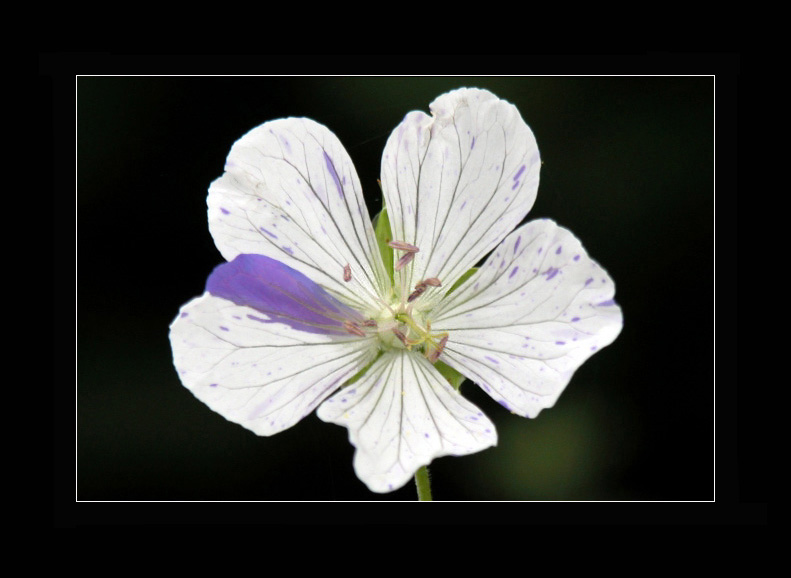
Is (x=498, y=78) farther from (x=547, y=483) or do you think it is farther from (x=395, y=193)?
(x=547, y=483)

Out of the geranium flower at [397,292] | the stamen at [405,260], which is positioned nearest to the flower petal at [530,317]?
the geranium flower at [397,292]

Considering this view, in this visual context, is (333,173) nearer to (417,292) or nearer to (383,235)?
(383,235)

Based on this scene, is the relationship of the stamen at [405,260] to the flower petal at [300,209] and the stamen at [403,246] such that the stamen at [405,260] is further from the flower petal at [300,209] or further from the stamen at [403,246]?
the flower petal at [300,209]

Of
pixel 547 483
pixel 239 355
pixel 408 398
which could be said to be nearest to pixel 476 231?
pixel 408 398

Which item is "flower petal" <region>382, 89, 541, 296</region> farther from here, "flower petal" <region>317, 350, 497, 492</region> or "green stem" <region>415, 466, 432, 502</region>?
"green stem" <region>415, 466, 432, 502</region>

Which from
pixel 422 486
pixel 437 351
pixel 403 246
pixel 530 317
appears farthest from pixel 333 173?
pixel 422 486

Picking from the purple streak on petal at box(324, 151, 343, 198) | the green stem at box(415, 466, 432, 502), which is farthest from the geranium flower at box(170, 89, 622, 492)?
the green stem at box(415, 466, 432, 502)
